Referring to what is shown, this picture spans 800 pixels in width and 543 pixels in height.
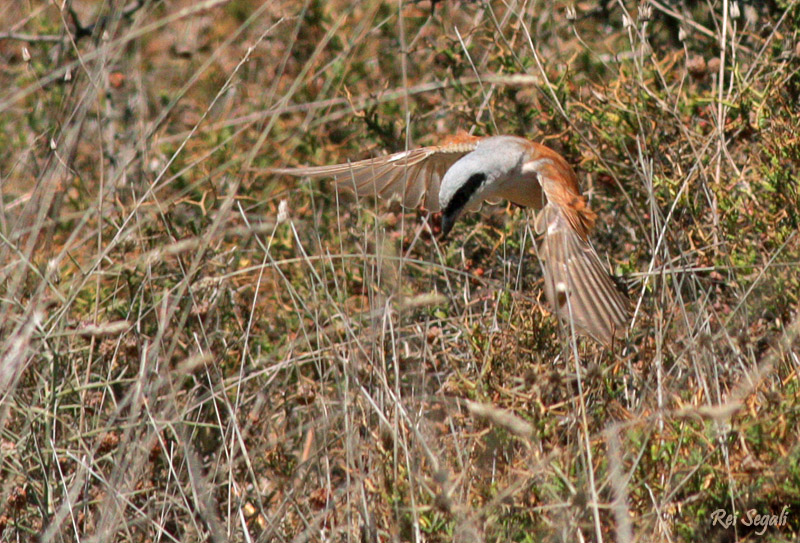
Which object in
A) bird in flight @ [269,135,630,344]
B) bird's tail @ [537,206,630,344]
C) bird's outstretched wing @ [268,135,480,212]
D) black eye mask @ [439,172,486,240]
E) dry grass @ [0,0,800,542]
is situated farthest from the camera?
bird's outstretched wing @ [268,135,480,212]

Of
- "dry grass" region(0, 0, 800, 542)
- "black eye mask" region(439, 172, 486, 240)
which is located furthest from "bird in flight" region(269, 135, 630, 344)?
"dry grass" region(0, 0, 800, 542)

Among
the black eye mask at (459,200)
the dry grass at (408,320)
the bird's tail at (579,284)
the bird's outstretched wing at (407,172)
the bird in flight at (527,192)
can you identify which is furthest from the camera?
the bird's outstretched wing at (407,172)

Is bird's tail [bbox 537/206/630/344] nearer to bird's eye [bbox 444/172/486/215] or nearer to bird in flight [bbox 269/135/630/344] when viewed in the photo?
bird in flight [bbox 269/135/630/344]

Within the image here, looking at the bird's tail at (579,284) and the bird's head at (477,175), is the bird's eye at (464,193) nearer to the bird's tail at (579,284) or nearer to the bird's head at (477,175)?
the bird's head at (477,175)

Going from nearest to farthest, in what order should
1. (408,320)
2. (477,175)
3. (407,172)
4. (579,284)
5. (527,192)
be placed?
1. (579,284)
2. (408,320)
3. (477,175)
4. (527,192)
5. (407,172)

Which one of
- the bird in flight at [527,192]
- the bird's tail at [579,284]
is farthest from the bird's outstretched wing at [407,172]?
the bird's tail at [579,284]

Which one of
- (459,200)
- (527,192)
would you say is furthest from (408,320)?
(527,192)

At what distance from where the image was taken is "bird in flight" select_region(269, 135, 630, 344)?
2.54 m

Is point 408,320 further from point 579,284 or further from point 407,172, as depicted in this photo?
point 407,172

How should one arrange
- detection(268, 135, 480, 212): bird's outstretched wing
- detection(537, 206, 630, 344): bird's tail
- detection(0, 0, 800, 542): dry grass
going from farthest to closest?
detection(268, 135, 480, 212): bird's outstretched wing
detection(537, 206, 630, 344): bird's tail
detection(0, 0, 800, 542): dry grass

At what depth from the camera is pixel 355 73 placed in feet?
13.9

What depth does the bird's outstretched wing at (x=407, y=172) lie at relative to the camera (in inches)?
132

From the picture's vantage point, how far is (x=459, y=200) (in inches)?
124

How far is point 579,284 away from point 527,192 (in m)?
0.74
